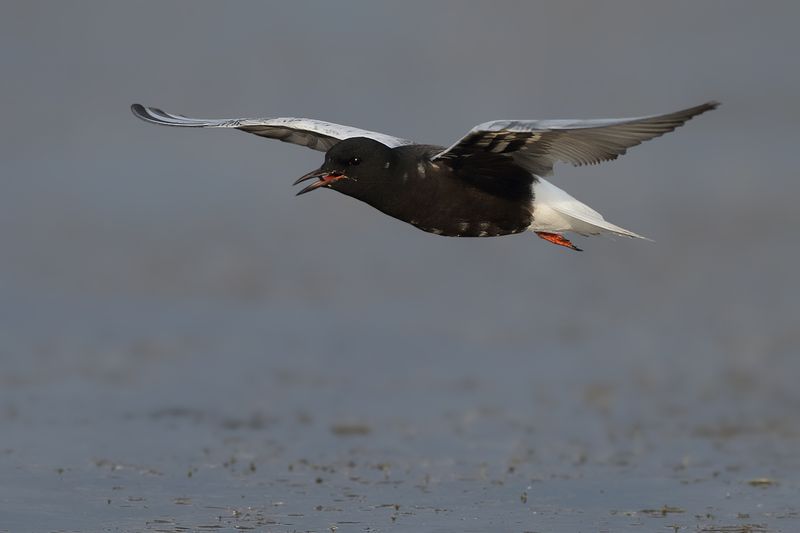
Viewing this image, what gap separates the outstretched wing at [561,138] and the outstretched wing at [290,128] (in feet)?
4.28

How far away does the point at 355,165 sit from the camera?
8336mm

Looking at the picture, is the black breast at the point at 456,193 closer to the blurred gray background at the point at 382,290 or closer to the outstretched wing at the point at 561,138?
the outstretched wing at the point at 561,138

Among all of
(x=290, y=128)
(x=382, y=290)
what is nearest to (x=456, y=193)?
(x=290, y=128)

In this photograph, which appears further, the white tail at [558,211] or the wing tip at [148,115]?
the wing tip at [148,115]

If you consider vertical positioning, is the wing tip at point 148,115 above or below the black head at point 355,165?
above

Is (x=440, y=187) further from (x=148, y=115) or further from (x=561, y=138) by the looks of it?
(x=148, y=115)

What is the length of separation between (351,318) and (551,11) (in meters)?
11.1

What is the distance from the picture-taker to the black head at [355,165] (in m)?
8.30

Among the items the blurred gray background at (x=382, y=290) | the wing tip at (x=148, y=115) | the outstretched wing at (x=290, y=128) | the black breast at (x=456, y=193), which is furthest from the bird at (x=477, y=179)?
the wing tip at (x=148, y=115)

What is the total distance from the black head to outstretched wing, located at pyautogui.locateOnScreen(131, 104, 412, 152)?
1.02 meters

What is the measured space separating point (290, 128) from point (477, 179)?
1.73m

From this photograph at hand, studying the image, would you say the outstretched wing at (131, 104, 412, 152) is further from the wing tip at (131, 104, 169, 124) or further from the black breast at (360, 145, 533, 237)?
the black breast at (360, 145, 533, 237)

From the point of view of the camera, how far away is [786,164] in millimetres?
18516

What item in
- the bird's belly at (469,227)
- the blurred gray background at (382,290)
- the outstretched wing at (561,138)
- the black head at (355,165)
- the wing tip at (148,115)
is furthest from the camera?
the wing tip at (148,115)
